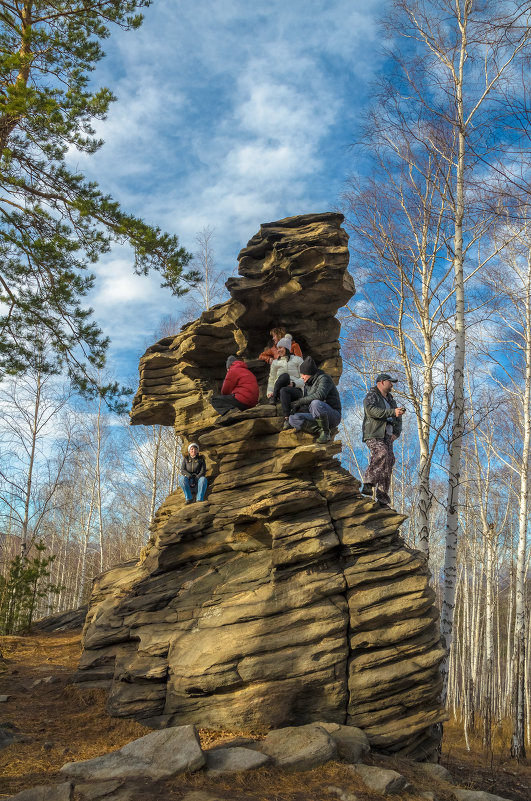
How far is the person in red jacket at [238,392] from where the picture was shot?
10172 millimetres

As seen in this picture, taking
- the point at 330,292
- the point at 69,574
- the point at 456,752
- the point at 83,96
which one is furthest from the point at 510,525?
the point at 69,574

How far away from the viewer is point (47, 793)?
194 inches

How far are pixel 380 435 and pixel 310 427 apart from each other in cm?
126

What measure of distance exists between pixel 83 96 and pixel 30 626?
50.1ft

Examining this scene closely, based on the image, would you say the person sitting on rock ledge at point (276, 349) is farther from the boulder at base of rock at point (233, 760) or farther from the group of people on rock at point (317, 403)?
the boulder at base of rock at point (233, 760)

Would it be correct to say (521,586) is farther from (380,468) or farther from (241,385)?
(241,385)

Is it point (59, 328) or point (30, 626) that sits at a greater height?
Result: point (59, 328)

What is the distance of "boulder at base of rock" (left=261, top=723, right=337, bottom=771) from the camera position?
5980mm

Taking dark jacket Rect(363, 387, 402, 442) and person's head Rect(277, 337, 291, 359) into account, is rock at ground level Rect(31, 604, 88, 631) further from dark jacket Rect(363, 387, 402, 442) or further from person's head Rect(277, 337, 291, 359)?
dark jacket Rect(363, 387, 402, 442)

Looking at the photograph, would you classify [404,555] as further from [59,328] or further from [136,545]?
[136,545]

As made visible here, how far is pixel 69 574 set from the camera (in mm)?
39469

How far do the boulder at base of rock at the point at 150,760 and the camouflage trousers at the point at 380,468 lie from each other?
484 cm

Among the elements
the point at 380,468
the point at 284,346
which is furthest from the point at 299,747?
the point at 284,346

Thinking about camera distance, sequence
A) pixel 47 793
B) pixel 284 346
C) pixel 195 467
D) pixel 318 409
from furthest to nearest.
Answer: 1. pixel 195 467
2. pixel 284 346
3. pixel 318 409
4. pixel 47 793
